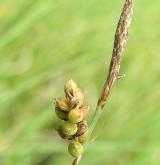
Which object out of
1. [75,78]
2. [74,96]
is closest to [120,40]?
[74,96]

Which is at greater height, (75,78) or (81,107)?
(75,78)

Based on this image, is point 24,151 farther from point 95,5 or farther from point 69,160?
Answer: point 95,5

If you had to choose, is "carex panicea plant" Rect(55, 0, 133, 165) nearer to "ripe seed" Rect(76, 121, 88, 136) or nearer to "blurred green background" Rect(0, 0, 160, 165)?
"ripe seed" Rect(76, 121, 88, 136)

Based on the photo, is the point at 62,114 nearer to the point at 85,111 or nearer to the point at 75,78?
the point at 85,111

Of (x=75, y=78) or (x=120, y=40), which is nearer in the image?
(x=120, y=40)

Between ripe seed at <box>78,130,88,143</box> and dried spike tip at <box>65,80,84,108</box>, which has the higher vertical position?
dried spike tip at <box>65,80,84,108</box>

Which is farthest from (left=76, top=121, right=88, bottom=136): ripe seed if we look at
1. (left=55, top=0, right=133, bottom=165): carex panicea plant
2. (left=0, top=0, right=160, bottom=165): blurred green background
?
Result: (left=0, top=0, right=160, bottom=165): blurred green background

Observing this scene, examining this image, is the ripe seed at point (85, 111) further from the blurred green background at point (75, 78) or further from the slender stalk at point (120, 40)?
the blurred green background at point (75, 78)

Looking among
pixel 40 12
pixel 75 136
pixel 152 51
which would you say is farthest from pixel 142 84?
pixel 75 136
